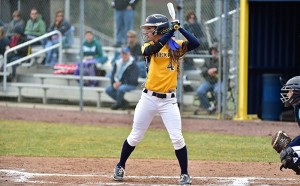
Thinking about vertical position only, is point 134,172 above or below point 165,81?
below

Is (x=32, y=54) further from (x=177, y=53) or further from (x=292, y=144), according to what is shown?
(x=292, y=144)

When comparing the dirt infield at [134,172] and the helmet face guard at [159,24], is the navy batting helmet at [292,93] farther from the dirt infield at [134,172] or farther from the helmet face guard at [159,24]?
the helmet face guard at [159,24]

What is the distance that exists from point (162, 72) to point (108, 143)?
12.8 feet

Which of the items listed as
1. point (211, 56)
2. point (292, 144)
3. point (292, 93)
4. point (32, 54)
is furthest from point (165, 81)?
point (32, 54)

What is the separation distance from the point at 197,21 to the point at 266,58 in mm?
1603

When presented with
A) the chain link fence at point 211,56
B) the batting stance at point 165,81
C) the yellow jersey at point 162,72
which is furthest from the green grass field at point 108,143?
the yellow jersey at point 162,72

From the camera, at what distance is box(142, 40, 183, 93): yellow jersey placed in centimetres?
755

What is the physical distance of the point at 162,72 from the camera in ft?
24.8

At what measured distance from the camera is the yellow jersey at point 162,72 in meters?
7.55

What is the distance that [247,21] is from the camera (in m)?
14.4

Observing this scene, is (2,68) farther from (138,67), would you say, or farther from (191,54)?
(191,54)

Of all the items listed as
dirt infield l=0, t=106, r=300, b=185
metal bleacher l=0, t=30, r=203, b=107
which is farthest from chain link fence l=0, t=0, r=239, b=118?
dirt infield l=0, t=106, r=300, b=185

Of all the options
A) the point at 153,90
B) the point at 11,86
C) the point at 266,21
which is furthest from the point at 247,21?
the point at 153,90

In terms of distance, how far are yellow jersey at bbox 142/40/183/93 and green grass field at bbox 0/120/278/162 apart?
2.47 metres
